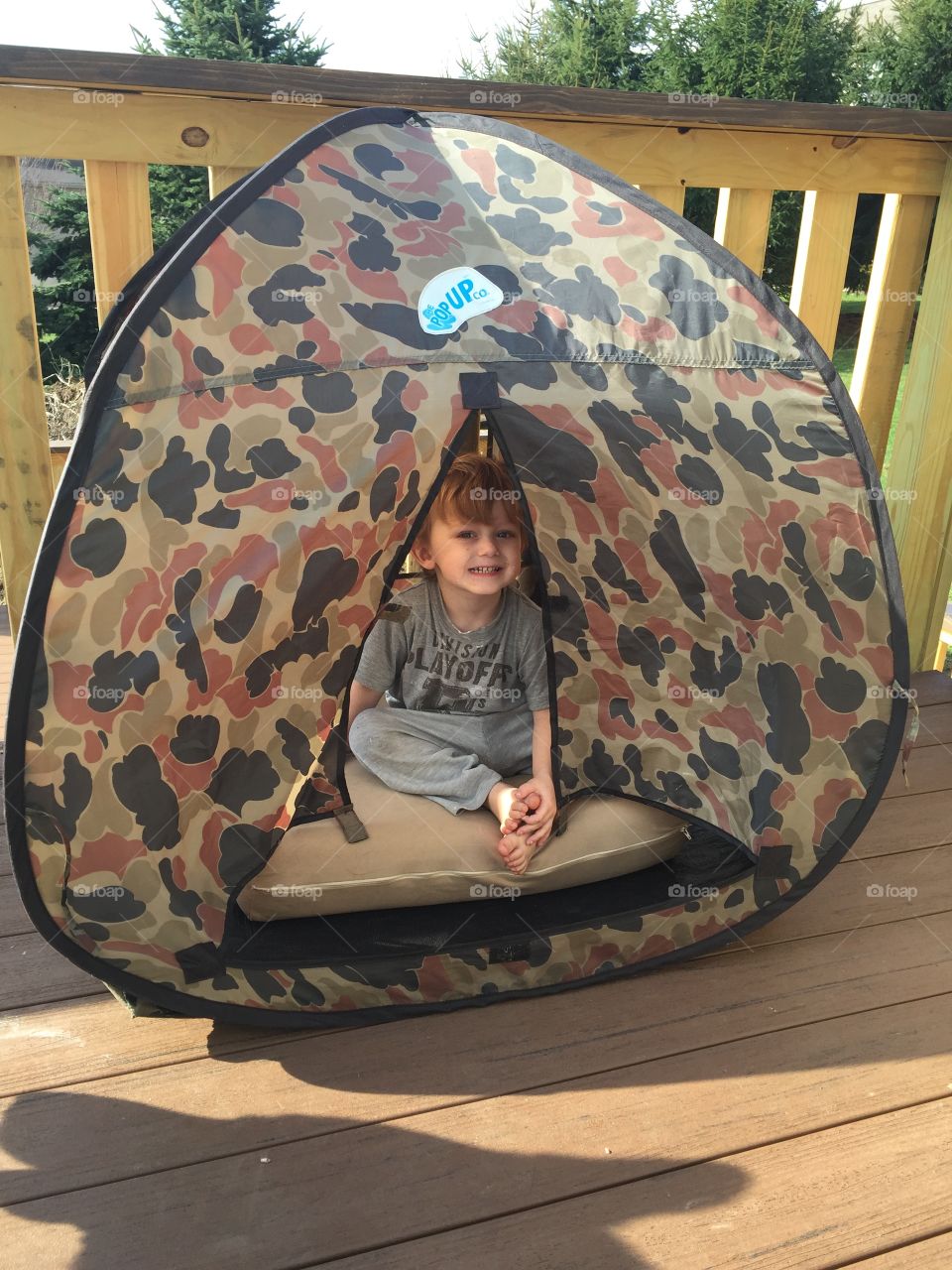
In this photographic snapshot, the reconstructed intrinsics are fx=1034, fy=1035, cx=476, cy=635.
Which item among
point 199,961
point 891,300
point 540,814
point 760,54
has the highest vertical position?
point 760,54

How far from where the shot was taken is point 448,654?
1.84 metres

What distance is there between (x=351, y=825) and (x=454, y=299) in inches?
31.9

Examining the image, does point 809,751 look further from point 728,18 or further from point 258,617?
point 728,18

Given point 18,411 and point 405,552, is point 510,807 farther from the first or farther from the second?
point 18,411

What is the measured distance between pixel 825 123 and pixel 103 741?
75.1 inches

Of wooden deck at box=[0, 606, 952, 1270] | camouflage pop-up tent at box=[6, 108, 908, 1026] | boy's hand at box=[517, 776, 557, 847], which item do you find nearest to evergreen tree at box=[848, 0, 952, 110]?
camouflage pop-up tent at box=[6, 108, 908, 1026]

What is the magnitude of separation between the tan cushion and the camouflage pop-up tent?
5 cm

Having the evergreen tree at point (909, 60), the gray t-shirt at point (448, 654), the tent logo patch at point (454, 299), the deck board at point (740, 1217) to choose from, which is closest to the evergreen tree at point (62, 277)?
the gray t-shirt at point (448, 654)

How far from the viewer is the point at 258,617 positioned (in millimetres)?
1411

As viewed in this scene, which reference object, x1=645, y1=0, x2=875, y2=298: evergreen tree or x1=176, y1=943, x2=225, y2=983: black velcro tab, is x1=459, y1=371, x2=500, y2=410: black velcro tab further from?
x1=645, y1=0, x2=875, y2=298: evergreen tree

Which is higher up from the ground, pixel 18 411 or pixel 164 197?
pixel 164 197

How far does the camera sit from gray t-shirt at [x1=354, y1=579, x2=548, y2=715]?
1.83 metres

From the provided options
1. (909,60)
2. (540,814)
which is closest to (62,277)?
(540,814)

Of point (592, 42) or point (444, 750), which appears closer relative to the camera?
point (444, 750)
